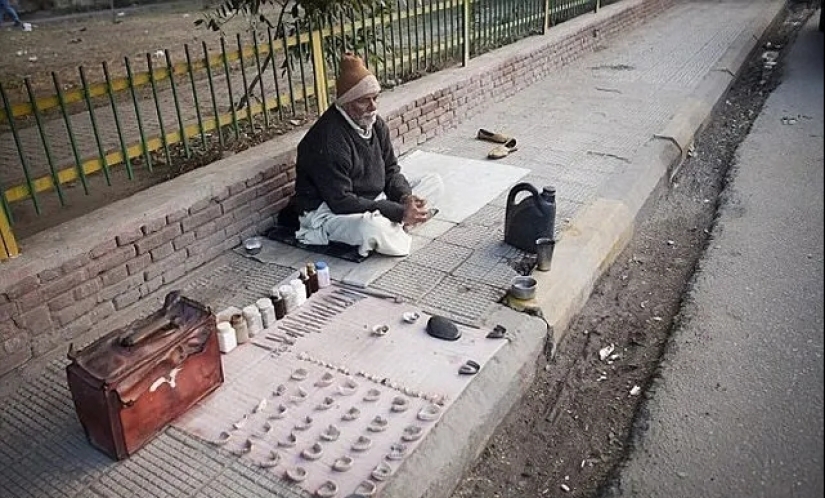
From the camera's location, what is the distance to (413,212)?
423cm

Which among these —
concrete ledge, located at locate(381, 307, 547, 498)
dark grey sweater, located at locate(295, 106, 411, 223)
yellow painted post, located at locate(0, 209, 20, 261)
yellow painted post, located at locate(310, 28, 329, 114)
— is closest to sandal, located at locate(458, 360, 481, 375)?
concrete ledge, located at locate(381, 307, 547, 498)

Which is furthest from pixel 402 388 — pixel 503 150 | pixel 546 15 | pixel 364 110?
pixel 546 15

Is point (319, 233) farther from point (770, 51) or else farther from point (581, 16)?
point (770, 51)

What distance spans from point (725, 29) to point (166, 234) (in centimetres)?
1155

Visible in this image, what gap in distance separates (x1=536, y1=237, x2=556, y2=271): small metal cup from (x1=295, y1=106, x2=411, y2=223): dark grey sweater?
887 mm

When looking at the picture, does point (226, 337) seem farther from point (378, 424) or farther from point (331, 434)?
point (378, 424)

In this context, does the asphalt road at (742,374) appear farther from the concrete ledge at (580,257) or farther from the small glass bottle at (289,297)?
the small glass bottle at (289,297)

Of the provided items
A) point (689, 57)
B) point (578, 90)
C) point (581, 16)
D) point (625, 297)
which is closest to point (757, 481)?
point (625, 297)

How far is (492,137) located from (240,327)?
3.68 metres

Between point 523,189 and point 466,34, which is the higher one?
point 466,34

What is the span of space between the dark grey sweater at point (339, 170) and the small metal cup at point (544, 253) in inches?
34.9

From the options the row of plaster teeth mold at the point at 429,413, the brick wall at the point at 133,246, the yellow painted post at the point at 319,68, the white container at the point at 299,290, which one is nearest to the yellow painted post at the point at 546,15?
the brick wall at the point at 133,246

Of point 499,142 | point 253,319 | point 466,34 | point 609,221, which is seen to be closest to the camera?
point 253,319

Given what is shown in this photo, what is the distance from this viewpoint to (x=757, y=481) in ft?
9.07
